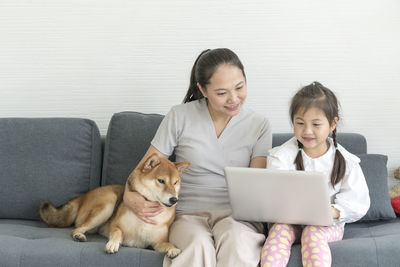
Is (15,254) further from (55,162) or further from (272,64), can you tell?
(272,64)

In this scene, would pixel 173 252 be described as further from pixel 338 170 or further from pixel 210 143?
pixel 338 170

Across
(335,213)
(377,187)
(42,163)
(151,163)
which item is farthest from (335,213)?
(42,163)

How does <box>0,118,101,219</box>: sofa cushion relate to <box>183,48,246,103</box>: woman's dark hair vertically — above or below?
below

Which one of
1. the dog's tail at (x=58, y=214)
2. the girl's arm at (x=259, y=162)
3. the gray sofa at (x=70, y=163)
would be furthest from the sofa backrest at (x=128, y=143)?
the girl's arm at (x=259, y=162)

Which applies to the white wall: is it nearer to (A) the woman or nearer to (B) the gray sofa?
(B) the gray sofa

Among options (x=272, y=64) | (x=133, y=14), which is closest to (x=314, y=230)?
(x=272, y=64)

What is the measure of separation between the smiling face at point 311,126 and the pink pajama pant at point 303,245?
13.7 inches

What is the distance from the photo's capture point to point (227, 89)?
1.97 meters

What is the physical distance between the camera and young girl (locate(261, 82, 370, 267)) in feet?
6.01

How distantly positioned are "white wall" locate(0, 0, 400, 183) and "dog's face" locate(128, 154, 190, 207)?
2.68ft

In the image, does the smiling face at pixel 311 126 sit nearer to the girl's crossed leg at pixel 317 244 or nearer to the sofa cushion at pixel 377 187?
the girl's crossed leg at pixel 317 244

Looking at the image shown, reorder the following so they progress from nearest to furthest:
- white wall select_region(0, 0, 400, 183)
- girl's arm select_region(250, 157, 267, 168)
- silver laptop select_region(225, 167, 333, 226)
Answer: silver laptop select_region(225, 167, 333, 226) < girl's arm select_region(250, 157, 267, 168) < white wall select_region(0, 0, 400, 183)

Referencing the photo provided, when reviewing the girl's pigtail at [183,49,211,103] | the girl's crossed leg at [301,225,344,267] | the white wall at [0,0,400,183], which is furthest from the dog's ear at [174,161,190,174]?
the white wall at [0,0,400,183]

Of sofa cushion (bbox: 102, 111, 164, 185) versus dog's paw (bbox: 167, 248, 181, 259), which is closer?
dog's paw (bbox: 167, 248, 181, 259)
